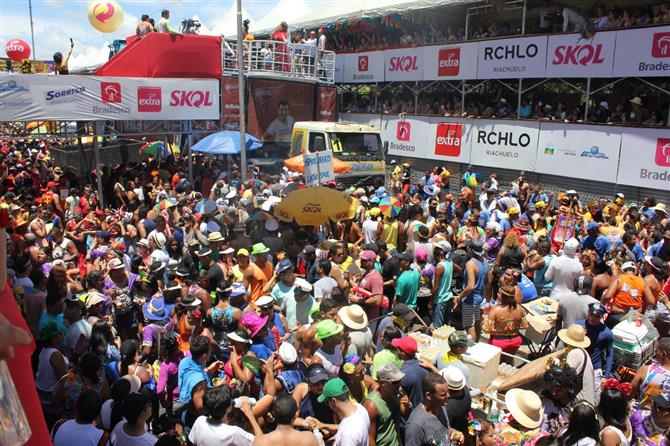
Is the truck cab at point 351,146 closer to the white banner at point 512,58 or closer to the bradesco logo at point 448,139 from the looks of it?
the bradesco logo at point 448,139

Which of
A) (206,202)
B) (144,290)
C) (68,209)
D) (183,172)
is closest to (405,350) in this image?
(144,290)

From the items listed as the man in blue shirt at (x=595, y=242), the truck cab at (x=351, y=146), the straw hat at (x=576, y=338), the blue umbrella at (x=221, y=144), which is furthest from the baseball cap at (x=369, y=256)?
the blue umbrella at (x=221, y=144)

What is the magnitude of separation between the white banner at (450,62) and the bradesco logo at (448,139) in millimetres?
1778

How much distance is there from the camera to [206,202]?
10266 millimetres

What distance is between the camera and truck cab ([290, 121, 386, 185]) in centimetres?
1446

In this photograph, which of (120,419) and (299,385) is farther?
(299,385)

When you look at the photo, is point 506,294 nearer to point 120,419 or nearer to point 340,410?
point 340,410

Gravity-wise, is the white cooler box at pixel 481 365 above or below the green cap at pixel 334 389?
below

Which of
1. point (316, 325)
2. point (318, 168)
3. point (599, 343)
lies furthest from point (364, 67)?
point (316, 325)

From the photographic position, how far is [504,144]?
691 inches

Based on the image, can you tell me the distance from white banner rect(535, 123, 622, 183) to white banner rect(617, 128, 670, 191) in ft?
0.73

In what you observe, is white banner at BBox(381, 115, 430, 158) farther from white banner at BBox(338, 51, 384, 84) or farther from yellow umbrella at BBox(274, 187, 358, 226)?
yellow umbrella at BBox(274, 187, 358, 226)

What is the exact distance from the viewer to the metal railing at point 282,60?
58.9 ft

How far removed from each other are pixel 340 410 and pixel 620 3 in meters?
18.2
